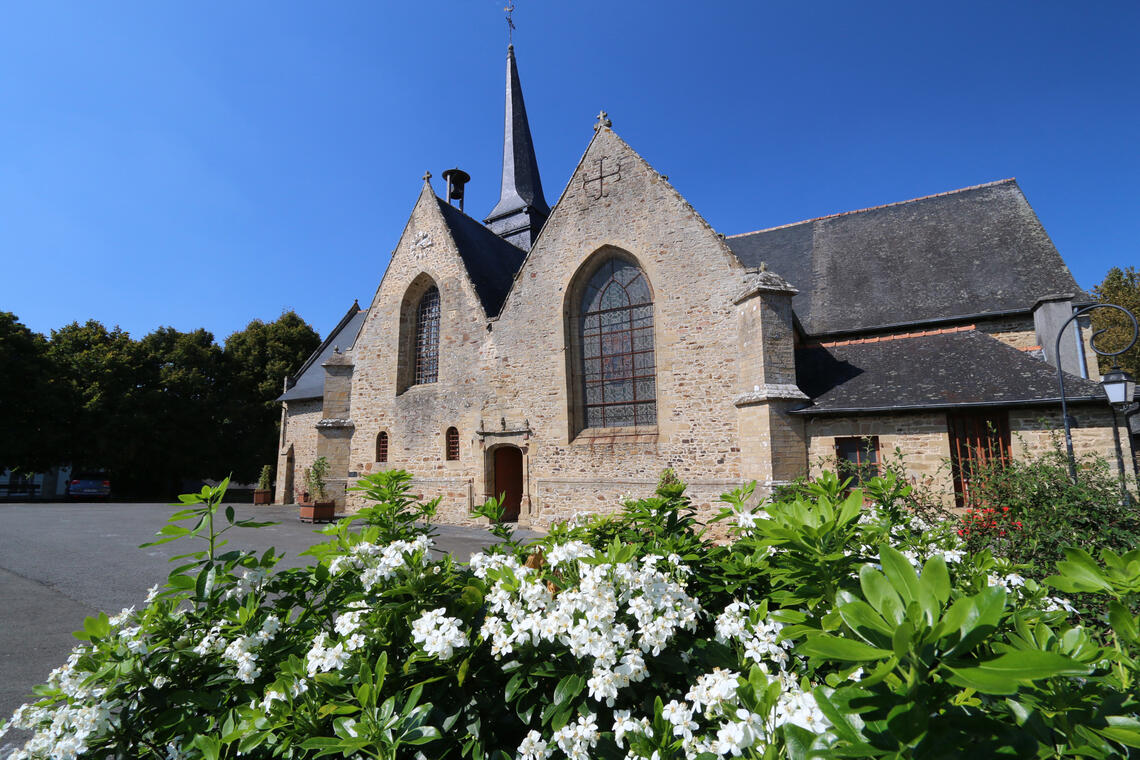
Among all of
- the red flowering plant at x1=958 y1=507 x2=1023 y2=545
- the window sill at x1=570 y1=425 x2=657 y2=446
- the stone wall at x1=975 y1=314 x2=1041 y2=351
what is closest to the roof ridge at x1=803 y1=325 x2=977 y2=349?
the stone wall at x1=975 y1=314 x2=1041 y2=351

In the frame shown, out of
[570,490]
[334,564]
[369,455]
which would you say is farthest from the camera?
[369,455]

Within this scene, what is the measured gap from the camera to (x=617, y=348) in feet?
44.5

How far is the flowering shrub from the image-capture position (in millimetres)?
964

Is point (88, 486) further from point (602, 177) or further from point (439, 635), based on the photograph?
point (439, 635)

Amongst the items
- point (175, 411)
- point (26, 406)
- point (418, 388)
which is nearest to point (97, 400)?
point (26, 406)

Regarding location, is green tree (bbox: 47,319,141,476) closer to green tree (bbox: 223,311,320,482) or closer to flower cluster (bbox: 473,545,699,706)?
green tree (bbox: 223,311,320,482)

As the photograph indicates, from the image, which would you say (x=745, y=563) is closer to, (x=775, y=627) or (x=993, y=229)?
(x=775, y=627)

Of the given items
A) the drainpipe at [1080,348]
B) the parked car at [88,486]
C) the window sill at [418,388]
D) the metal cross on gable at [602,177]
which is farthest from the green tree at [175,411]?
the drainpipe at [1080,348]

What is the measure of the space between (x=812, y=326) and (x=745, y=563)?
43.9 ft

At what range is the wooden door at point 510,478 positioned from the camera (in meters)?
14.9

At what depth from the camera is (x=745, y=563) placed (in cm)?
208

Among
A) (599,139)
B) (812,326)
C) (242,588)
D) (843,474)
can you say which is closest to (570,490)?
(843,474)

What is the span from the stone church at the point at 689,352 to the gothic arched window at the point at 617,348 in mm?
58

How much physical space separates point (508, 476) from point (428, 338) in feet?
17.9
